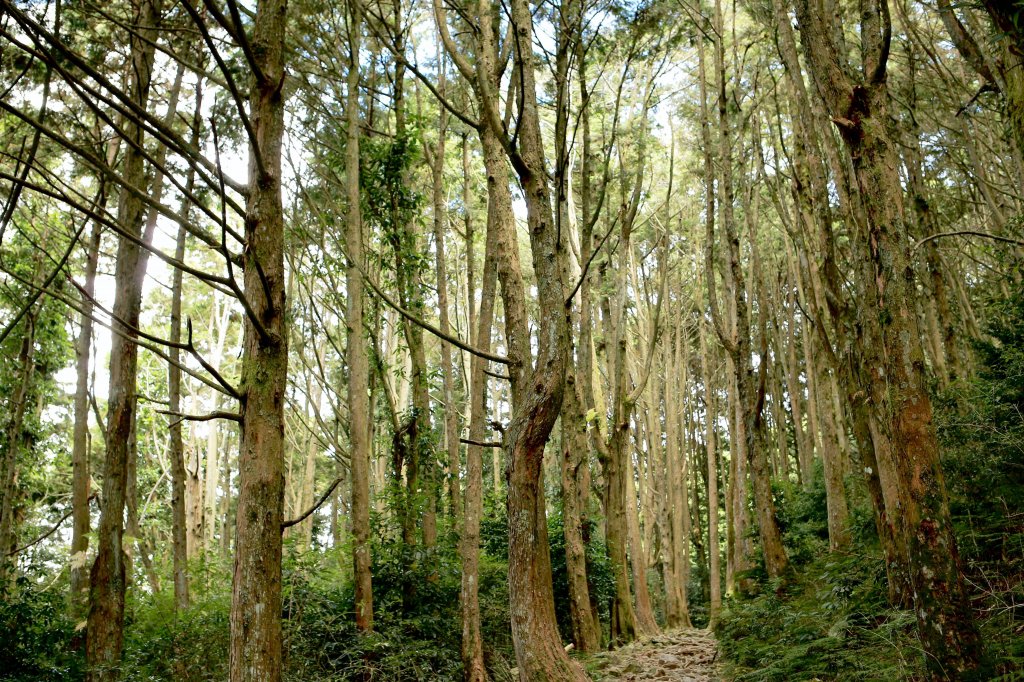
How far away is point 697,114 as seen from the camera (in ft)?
62.0

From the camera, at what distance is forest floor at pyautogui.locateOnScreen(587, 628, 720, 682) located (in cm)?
765

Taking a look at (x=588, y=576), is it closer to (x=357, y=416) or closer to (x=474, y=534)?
(x=474, y=534)

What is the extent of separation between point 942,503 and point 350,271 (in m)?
6.95

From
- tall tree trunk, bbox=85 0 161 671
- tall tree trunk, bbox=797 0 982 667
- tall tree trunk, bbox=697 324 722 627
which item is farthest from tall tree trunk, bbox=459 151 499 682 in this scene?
tall tree trunk, bbox=697 324 722 627

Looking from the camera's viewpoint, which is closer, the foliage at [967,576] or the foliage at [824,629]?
the foliage at [967,576]

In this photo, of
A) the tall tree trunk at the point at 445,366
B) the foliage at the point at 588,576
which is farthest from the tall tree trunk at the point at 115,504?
the foliage at the point at 588,576

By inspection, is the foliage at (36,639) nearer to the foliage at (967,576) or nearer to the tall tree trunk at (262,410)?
the tall tree trunk at (262,410)

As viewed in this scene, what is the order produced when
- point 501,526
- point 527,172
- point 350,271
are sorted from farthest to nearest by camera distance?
point 501,526, point 350,271, point 527,172

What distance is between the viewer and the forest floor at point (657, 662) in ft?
25.1

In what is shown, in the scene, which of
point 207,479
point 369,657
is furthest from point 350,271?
point 207,479

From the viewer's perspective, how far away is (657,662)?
8734mm

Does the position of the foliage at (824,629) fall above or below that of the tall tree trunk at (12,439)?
below

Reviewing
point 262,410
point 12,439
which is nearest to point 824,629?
point 262,410

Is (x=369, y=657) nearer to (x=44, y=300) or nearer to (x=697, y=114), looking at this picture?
(x=44, y=300)
